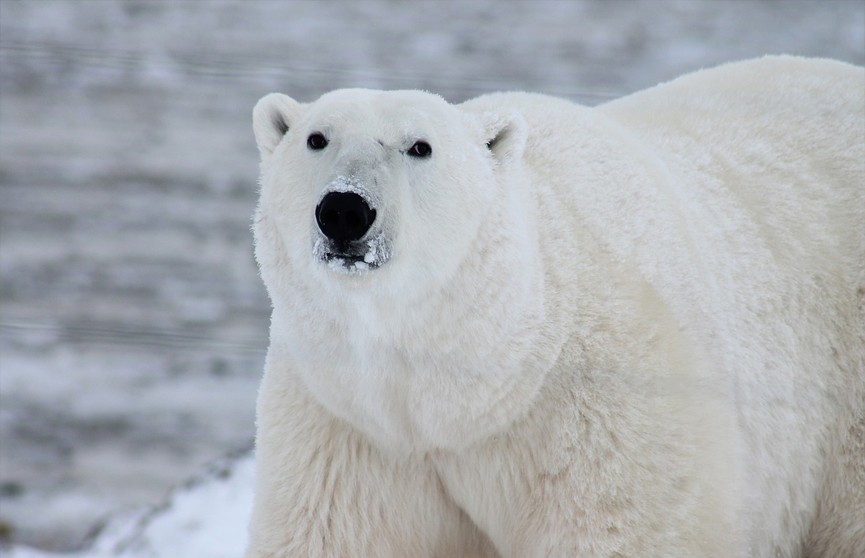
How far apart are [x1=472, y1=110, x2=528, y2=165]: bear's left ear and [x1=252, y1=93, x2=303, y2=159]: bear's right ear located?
462 millimetres

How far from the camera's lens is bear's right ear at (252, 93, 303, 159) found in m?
2.46

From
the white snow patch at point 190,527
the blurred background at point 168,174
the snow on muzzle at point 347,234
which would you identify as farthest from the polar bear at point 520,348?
the blurred background at point 168,174

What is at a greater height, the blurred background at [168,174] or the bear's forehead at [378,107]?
the blurred background at [168,174]

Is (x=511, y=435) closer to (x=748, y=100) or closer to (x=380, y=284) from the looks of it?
(x=380, y=284)

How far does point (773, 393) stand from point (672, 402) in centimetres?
57

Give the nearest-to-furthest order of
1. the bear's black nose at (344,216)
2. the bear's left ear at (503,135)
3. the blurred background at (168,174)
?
the bear's black nose at (344,216) < the bear's left ear at (503,135) < the blurred background at (168,174)

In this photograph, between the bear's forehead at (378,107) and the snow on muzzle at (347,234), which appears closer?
the snow on muzzle at (347,234)

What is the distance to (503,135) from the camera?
2445 mm

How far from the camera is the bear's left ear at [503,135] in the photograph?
2432 millimetres

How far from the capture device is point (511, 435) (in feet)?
7.78

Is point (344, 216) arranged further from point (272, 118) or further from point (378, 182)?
point (272, 118)

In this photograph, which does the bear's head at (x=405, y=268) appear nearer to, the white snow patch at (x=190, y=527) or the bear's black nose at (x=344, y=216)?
the bear's black nose at (x=344, y=216)

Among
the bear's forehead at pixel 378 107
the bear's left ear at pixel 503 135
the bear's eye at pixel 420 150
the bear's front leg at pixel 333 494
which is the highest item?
the bear's forehead at pixel 378 107

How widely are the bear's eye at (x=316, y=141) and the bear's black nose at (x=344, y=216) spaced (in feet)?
0.95
